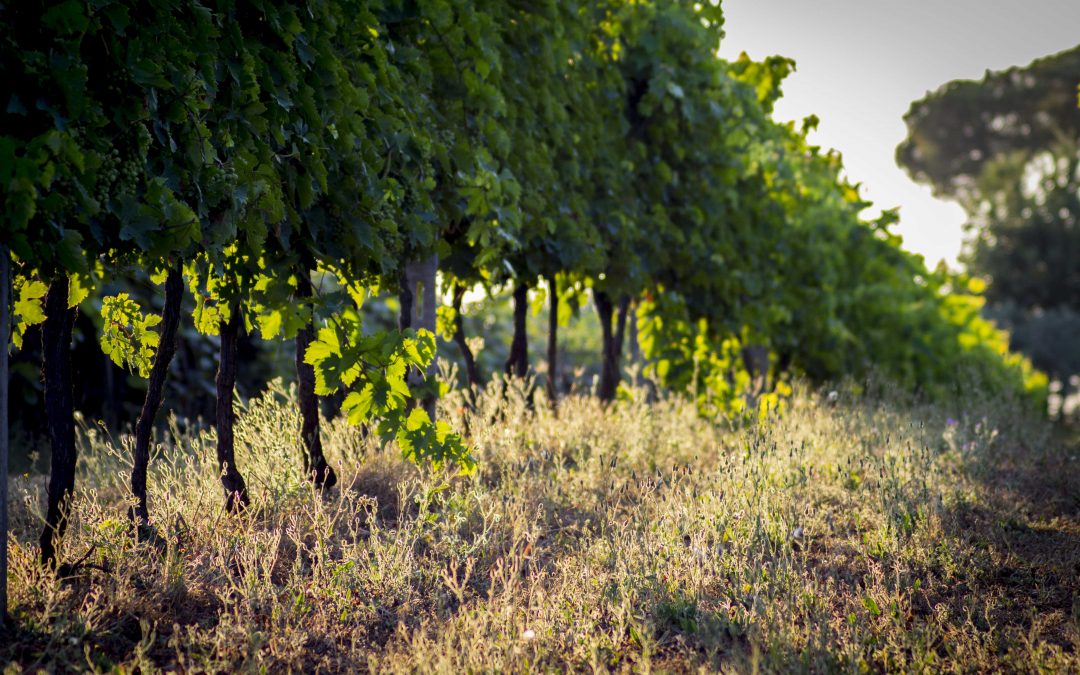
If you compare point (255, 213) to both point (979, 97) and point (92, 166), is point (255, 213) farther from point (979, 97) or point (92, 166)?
point (979, 97)

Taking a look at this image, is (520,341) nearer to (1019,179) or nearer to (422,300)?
(422,300)

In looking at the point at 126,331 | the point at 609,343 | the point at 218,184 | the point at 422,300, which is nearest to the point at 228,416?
the point at 126,331

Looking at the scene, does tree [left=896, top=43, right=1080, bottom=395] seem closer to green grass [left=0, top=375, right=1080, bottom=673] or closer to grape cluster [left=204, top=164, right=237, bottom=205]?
green grass [left=0, top=375, right=1080, bottom=673]

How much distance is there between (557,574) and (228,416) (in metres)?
1.78

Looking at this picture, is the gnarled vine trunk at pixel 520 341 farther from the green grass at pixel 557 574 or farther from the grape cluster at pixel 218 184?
the grape cluster at pixel 218 184

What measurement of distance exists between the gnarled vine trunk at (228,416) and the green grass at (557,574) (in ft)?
0.34

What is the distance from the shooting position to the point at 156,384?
436cm

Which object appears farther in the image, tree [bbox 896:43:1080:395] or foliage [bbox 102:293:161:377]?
tree [bbox 896:43:1080:395]

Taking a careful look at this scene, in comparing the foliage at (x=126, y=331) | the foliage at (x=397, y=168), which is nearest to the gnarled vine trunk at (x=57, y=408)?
the foliage at (x=397, y=168)

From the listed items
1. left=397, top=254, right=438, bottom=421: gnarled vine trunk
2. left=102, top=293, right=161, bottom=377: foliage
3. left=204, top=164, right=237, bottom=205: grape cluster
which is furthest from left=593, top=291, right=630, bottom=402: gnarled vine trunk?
left=204, top=164, right=237, bottom=205: grape cluster

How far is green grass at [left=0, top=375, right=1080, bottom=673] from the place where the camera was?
3.47 metres

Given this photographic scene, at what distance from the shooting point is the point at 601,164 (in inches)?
306

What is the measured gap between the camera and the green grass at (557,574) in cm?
347

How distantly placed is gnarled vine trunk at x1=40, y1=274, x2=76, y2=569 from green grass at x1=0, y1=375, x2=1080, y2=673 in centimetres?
16
